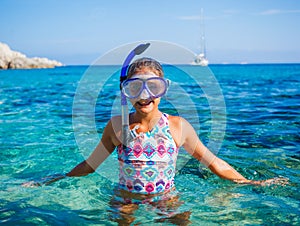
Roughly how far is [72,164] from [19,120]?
4282mm

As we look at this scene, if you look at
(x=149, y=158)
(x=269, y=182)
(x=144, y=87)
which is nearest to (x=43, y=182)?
(x=149, y=158)

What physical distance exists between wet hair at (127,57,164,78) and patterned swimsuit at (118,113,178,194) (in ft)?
1.44

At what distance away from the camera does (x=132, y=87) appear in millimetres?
2873

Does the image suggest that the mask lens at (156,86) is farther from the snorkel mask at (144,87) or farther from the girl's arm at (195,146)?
the girl's arm at (195,146)

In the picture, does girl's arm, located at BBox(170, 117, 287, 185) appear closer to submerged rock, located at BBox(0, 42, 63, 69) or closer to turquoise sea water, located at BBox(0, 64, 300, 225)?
turquoise sea water, located at BBox(0, 64, 300, 225)

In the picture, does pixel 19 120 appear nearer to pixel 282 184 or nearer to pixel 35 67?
pixel 282 184

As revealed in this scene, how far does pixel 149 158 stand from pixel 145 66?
0.78 meters

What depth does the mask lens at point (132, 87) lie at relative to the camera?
2846 millimetres

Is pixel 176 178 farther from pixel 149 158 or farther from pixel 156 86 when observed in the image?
pixel 156 86

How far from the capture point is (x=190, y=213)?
10.3 feet

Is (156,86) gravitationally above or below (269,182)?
above

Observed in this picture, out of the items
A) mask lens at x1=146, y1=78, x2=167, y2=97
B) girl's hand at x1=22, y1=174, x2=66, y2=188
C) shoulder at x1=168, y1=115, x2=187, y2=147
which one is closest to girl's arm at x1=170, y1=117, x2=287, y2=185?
shoulder at x1=168, y1=115, x2=187, y2=147

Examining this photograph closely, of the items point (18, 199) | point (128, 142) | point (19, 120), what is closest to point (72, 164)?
point (18, 199)

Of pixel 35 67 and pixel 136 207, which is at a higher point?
pixel 35 67
